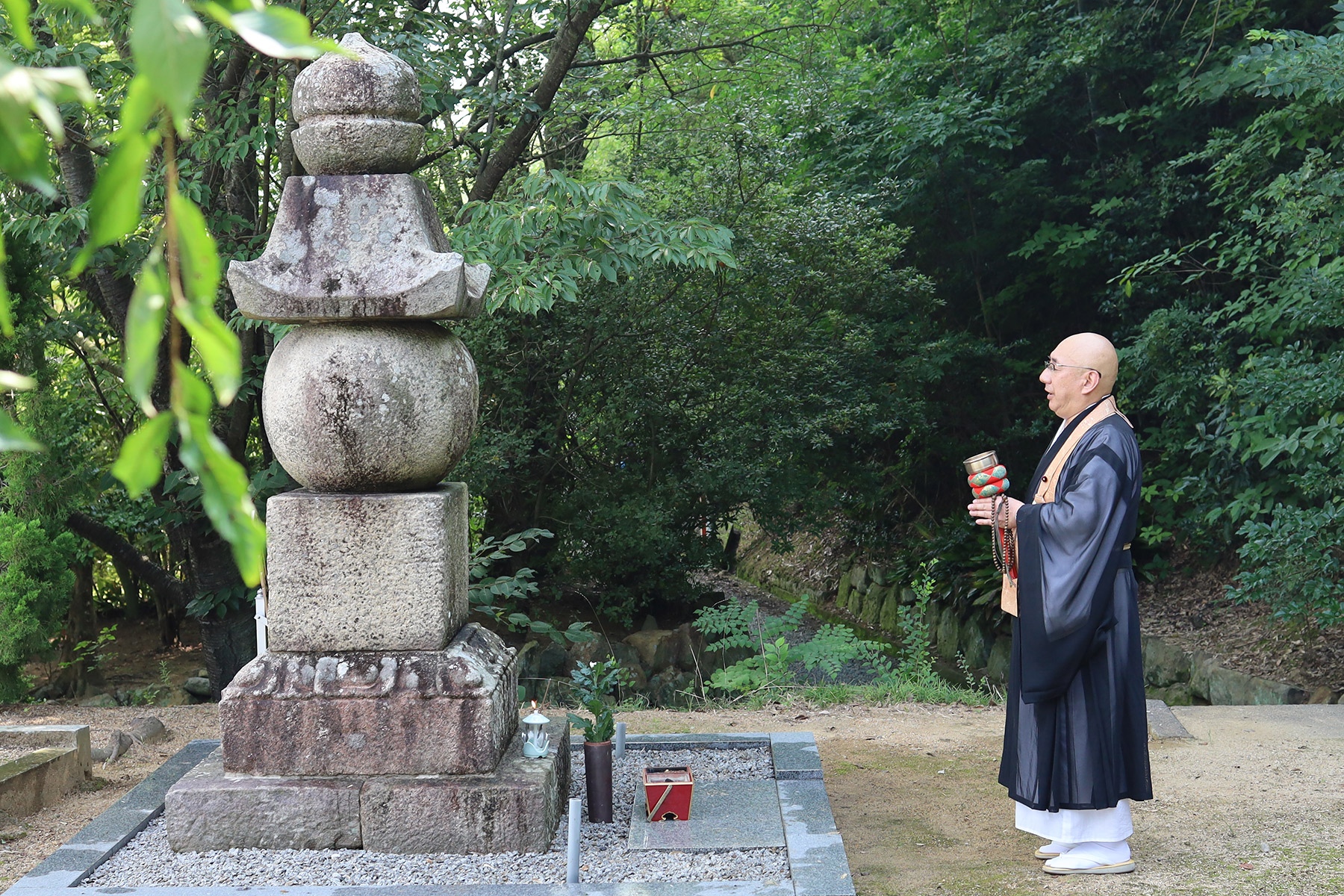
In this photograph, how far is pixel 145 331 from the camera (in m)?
0.94

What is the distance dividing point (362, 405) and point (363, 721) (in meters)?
1.03

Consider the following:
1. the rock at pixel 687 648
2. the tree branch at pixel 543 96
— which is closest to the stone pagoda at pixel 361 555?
the tree branch at pixel 543 96

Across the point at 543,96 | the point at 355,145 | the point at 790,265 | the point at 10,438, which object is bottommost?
the point at 10,438

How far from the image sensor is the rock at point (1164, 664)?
9086 mm

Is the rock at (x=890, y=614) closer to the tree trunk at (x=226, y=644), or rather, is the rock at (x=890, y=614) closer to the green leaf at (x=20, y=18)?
the tree trunk at (x=226, y=644)

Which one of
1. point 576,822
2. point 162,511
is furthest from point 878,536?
point 576,822

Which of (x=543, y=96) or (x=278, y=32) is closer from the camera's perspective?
(x=278, y=32)

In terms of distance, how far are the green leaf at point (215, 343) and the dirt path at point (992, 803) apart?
336 centimetres

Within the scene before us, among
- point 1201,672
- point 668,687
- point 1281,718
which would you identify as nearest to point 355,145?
point 1281,718

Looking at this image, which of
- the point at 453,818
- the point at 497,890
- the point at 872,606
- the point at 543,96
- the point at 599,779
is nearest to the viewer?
the point at 497,890

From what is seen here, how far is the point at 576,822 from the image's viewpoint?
335cm

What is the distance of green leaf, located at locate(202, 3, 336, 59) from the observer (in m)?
0.95

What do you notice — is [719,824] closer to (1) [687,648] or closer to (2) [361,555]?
(2) [361,555]

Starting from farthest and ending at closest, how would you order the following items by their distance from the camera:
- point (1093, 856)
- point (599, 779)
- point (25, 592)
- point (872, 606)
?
point (872, 606) → point (25, 592) → point (599, 779) → point (1093, 856)
